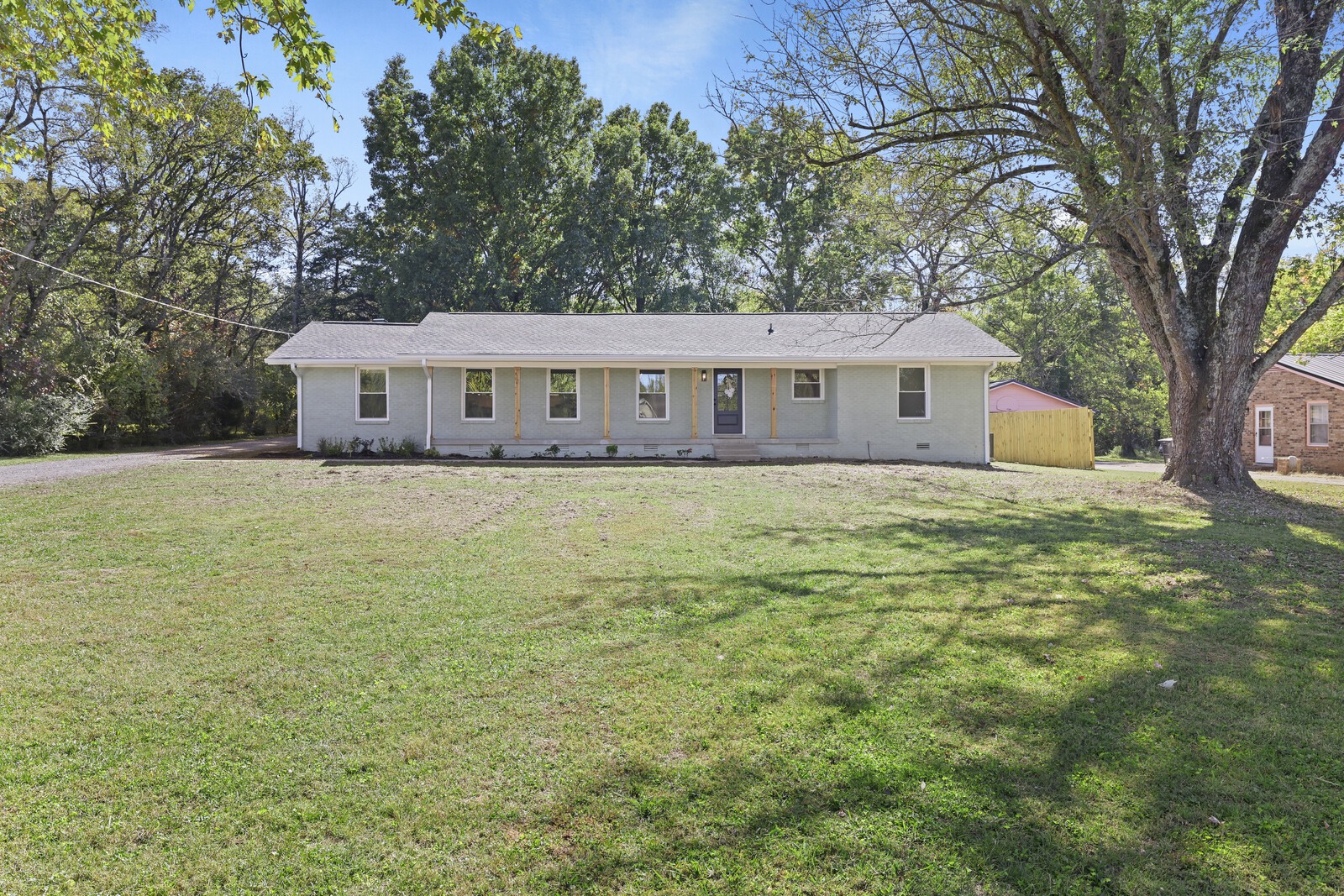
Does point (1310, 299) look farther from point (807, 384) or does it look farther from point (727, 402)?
point (727, 402)

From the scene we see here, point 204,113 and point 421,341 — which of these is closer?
point 421,341

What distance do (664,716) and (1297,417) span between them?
28.2 metres

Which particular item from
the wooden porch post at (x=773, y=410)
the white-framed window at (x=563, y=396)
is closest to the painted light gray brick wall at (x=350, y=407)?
the white-framed window at (x=563, y=396)

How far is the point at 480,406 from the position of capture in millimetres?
18750

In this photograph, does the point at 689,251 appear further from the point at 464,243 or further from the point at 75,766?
the point at 75,766

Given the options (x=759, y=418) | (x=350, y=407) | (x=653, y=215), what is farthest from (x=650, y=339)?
(x=653, y=215)

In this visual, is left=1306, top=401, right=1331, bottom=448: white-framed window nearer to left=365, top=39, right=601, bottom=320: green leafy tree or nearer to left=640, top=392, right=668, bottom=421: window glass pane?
left=640, top=392, right=668, bottom=421: window glass pane

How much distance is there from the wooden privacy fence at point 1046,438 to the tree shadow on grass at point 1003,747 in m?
15.6

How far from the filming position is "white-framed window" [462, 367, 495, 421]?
18.7 metres

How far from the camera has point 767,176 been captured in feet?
99.0

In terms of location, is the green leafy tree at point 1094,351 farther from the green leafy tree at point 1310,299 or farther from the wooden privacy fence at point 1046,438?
the wooden privacy fence at point 1046,438

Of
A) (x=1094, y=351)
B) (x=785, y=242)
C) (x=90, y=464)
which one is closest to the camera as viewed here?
(x=90, y=464)

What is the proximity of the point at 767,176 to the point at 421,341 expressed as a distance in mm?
18548

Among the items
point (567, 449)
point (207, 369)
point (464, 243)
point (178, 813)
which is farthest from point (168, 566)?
point (464, 243)
